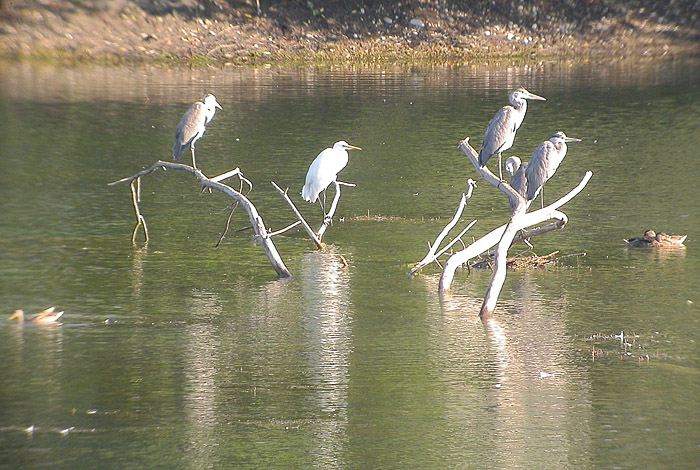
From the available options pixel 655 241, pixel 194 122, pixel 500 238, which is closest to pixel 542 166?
pixel 500 238

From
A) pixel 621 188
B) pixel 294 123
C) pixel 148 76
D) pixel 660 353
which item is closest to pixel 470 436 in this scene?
pixel 660 353

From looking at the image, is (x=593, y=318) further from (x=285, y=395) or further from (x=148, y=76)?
(x=148, y=76)

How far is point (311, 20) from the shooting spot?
2978 centimetres

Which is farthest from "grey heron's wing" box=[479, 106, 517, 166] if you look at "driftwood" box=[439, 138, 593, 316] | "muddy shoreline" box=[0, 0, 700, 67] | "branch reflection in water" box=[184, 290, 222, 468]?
"muddy shoreline" box=[0, 0, 700, 67]

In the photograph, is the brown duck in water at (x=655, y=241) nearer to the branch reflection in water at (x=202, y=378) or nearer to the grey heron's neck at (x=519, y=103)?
the grey heron's neck at (x=519, y=103)

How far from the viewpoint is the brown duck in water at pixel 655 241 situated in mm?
10336

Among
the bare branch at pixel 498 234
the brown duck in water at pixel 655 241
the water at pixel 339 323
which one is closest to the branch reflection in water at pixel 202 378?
the water at pixel 339 323

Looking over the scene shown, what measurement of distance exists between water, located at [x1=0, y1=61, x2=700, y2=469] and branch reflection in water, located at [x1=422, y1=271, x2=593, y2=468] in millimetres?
20

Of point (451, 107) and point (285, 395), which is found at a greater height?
point (451, 107)

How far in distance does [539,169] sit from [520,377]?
327 centimetres

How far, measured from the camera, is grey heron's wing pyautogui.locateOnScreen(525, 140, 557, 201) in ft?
31.2

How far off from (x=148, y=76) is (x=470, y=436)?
66.9 feet

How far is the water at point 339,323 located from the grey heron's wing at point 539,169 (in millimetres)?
722

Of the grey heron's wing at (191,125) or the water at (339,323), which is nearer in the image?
the water at (339,323)
